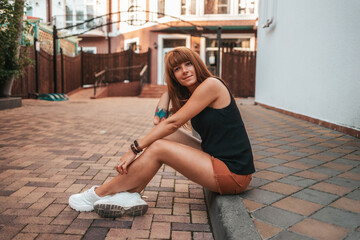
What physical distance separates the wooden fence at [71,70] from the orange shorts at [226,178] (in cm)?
1003

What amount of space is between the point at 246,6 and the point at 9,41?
12.7 metres

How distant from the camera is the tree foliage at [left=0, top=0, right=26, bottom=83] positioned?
8.41 m

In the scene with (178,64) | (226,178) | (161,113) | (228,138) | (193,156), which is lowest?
(226,178)

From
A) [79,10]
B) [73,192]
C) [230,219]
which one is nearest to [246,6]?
[79,10]

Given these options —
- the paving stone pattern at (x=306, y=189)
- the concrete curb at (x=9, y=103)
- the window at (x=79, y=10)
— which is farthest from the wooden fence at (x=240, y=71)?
the window at (x=79, y=10)

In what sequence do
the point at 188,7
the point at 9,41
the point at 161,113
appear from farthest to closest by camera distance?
the point at 188,7
the point at 9,41
the point at 161,113

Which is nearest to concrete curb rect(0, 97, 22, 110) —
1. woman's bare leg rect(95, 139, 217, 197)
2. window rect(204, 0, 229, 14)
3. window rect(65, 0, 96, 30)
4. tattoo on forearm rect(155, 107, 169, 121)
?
tattoo on forearm rect(155, 107, 169, 121)

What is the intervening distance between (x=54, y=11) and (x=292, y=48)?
19.3 metres

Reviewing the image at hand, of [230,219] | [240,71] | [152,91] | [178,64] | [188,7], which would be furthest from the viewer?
[188,7]

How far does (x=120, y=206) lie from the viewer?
2.04 metres

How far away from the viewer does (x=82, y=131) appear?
536 cm

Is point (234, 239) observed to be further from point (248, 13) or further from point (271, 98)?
point (248, 13)

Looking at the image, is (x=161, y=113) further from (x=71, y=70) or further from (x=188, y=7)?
(x=188, y=7)

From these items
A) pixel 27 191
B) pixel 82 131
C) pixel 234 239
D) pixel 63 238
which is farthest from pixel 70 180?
pixel 82 131
